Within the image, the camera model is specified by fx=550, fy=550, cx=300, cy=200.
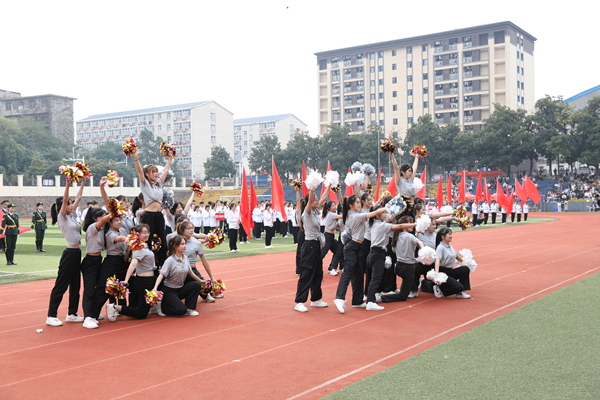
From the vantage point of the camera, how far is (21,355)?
243 inches

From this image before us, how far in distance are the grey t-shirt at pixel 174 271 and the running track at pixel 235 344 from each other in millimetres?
544

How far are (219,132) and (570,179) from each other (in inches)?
Result: 2270

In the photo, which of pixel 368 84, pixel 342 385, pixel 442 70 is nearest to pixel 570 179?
pixel 442 70

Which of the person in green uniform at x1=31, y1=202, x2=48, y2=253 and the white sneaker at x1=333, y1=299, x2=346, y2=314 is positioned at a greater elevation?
the person in green uniform at x1=31, y1=202, x2=48, y2=253

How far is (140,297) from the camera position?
26.6 feet

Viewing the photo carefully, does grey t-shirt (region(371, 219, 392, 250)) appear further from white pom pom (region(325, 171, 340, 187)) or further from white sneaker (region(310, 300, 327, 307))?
white sneaker (region(310, 300, 327, 307))

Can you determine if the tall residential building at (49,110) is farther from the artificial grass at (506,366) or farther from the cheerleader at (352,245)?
the artificial grass at (506,366)

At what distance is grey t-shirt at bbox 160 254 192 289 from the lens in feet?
27.0

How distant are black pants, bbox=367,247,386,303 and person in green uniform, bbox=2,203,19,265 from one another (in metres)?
11.9

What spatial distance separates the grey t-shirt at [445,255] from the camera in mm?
9438

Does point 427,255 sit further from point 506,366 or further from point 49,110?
point 49,110

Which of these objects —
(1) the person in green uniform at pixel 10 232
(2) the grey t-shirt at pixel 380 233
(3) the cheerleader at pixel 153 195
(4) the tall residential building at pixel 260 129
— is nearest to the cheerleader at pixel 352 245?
(2) the grey t-shirt at pixel 380 233

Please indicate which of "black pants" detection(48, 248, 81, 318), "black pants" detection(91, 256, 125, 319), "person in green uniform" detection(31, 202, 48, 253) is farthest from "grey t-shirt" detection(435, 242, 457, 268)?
"person in green uniform" detection(31, 202, 48, 253)

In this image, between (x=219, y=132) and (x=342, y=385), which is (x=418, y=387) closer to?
(x=342, y=385)
